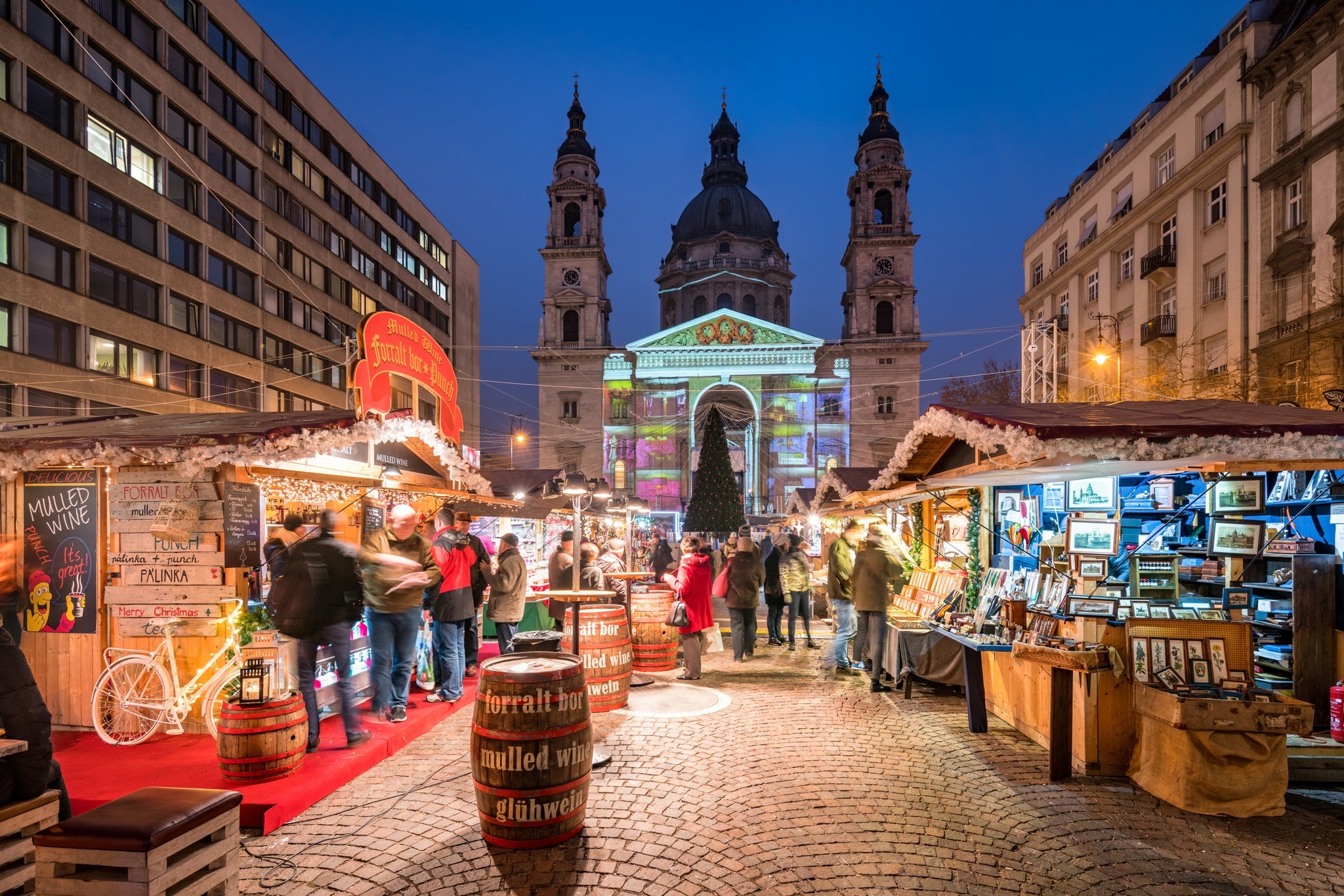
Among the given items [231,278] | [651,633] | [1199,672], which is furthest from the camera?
[231,278]

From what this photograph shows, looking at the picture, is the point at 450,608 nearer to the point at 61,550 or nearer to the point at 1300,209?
the point at 61,550

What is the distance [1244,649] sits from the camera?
17.3 ft

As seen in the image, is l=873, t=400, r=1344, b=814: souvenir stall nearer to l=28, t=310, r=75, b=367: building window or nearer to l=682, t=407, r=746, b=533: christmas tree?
l=682, t=407, r=746, b=533: christmas tree

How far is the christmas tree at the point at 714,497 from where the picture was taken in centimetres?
1866

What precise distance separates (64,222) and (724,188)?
5341 cm

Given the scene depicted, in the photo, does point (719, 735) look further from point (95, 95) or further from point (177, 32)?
point (177, 32)

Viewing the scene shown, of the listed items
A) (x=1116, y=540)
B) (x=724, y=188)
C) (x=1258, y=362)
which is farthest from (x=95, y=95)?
(x=724, y=188)

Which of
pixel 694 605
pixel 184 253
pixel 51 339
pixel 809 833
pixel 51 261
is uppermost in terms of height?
pixel 184 253

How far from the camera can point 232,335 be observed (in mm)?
29734

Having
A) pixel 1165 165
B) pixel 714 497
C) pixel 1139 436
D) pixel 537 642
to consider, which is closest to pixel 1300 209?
pixel 1165 165

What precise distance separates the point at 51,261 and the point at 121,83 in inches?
270

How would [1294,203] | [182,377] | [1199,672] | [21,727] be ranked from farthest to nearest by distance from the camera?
[182,377] < [1294,203] < [1199,672] < [21,727]

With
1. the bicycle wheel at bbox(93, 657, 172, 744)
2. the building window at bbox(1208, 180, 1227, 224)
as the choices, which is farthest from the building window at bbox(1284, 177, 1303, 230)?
the bicycle wheel at bbox(93, 657, 172, 744)

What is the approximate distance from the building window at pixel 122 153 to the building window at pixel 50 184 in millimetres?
1469
